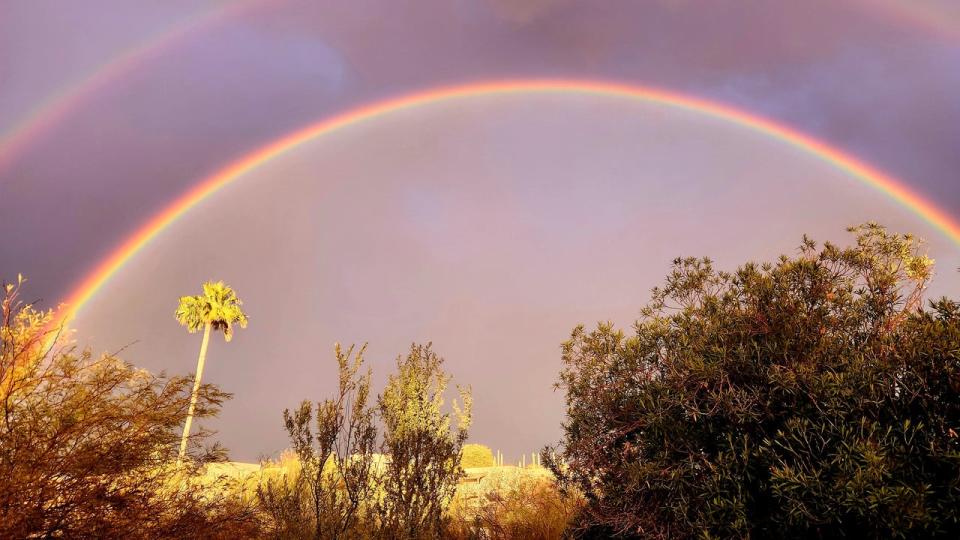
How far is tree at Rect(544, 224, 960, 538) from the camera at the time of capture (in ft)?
19.9

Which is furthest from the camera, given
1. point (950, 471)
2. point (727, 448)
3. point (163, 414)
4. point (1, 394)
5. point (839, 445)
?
point (163, 414)

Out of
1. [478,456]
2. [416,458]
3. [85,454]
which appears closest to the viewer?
[85,454]

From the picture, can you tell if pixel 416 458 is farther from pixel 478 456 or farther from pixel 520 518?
pixel 478 456

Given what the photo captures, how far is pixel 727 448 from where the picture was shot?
292 inches

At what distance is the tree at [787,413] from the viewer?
6066 millimetres

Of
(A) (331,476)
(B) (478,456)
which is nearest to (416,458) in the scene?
(A) (331,476)

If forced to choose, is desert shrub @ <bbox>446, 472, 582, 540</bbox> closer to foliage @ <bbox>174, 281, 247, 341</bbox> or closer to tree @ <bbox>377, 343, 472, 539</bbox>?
tree @ <bbox>377, 343, 472, 539</bbox>

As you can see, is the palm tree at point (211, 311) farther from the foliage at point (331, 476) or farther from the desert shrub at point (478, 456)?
the foliage at point (331, 476)

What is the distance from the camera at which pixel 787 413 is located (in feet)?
24.0

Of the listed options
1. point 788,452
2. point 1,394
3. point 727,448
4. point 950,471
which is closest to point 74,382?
point 1,394

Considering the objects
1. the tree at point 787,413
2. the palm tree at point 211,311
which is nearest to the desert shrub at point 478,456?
the palm tree at point 211,311

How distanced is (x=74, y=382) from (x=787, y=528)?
8630 mm

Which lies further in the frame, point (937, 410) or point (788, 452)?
point (788, 452)

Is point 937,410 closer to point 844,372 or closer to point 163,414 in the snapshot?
point 844,372
